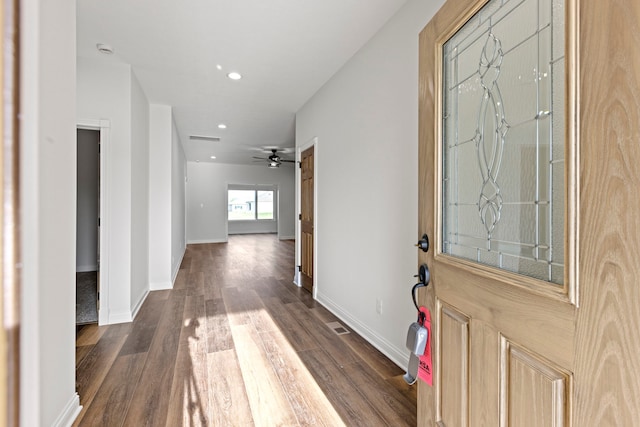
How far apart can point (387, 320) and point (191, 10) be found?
8.91 feet

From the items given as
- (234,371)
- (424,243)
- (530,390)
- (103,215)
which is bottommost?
(234,371)

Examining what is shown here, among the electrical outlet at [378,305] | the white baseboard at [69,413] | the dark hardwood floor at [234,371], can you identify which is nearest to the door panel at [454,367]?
the dark hardwood floor at [234,371]

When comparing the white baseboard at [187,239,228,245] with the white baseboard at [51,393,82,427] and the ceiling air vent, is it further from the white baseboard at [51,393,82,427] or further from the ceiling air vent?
the white baseboard at [51,393,82,427]

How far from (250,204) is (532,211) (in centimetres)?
1137

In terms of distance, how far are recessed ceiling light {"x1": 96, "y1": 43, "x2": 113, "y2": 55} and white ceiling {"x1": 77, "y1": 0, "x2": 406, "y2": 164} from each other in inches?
2.0

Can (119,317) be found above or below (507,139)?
below

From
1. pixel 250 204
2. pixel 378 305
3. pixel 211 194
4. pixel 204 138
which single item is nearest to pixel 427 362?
pixel 378 305

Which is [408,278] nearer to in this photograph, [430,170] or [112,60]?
[430,170]

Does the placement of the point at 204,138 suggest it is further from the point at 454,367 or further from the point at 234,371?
the point at 454,367

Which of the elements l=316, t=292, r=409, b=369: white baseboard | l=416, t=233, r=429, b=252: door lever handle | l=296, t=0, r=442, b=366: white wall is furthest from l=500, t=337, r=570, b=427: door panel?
l=316, t=292, r=409, b=369: white baseboard

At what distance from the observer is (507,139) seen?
3.36 ft

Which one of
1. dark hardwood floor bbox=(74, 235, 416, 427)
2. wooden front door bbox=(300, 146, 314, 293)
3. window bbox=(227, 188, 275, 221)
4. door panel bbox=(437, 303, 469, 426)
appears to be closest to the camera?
door panel bbox=(437, 303, 469, 426)

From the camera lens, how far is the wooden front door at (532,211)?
0.63m

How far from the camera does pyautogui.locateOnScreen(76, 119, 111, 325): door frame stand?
2809mm
